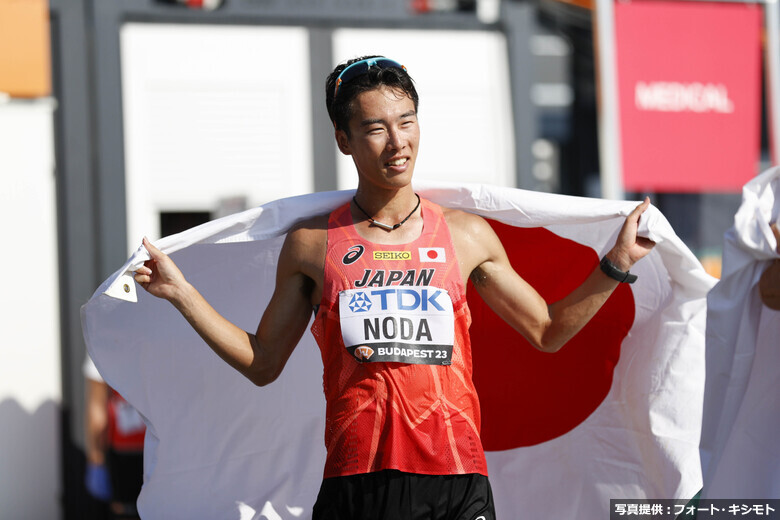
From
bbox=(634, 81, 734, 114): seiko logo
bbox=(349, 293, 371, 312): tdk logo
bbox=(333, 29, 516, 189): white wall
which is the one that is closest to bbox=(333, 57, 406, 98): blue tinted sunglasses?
bbox=(349, 293, 371, 312): tdk logo

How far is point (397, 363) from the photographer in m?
2.66

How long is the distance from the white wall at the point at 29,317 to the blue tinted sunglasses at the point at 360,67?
177 inches

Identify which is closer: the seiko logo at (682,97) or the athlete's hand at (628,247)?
the athlete's hand at (628,247)

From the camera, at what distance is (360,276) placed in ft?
8.97

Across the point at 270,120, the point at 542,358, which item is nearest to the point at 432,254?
the point at 542,358

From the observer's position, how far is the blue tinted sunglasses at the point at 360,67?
9.18 ft

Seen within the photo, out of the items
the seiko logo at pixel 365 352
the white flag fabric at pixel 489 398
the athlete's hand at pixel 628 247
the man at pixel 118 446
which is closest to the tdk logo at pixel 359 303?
the seiko logo at pixel 365 352

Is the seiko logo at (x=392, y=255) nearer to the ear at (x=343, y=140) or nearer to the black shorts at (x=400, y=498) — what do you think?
the ear at (x=343, y=140)

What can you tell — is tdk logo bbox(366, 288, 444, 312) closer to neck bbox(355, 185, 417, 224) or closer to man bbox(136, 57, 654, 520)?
man bbox(136, 57, 654, 520)

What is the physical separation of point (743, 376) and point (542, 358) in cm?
80

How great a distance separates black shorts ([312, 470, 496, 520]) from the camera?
2.60 m

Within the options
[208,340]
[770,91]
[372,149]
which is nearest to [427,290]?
[372,149]

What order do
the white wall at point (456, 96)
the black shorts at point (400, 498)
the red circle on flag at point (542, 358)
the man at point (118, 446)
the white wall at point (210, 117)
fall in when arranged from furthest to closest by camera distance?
the white wall at point (456, 96) < the white wall at point (210, 117) < the man at point (118, 446) < the red circle on flag at point (542, 358) < the black shorts at point (400, 498)

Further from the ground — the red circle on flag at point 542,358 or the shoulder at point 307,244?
the shoulder at point 307,244
